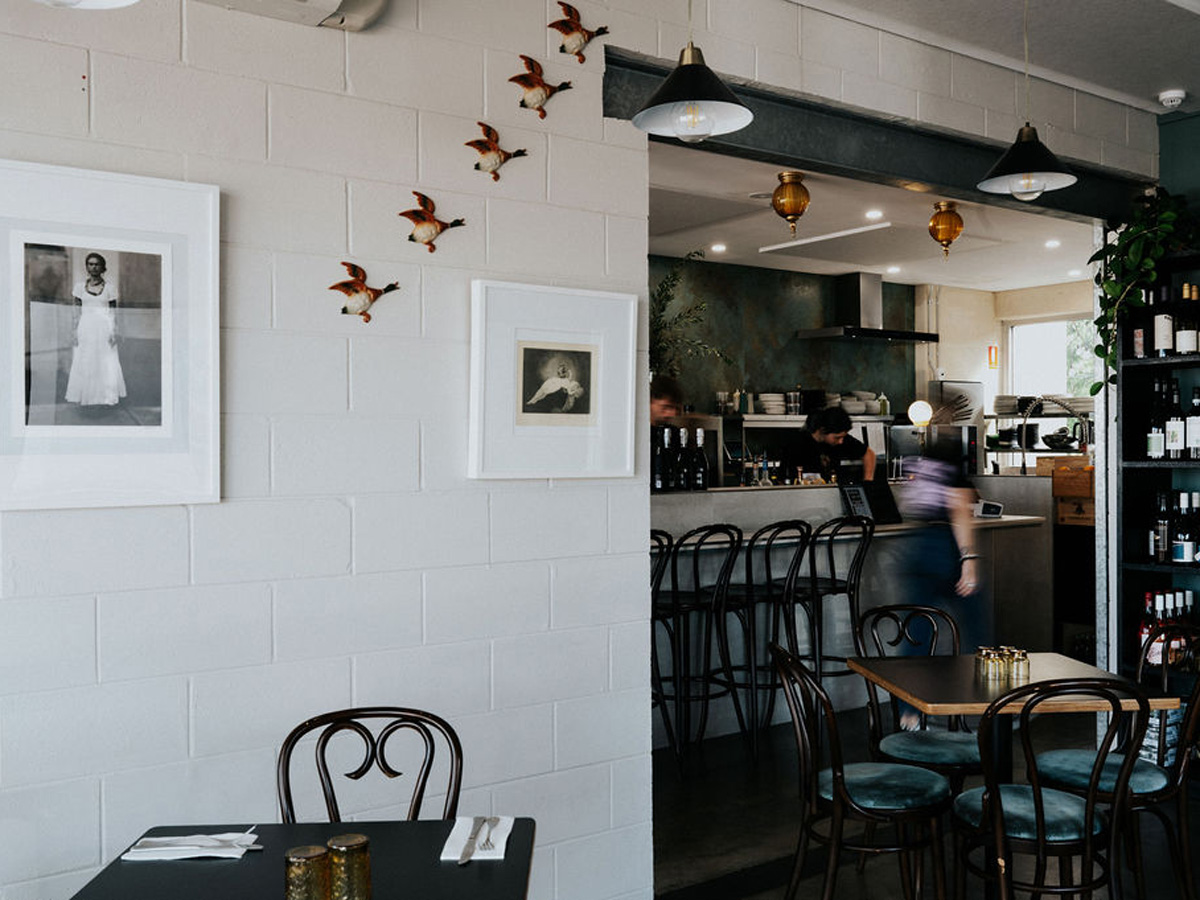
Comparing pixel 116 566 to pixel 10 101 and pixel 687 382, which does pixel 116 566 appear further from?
pixel 687 382

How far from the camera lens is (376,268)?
256cm

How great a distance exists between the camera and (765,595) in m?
5.05

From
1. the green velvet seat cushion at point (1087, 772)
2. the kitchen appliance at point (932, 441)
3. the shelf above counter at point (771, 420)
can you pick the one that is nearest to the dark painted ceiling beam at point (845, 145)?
the green velvet seat cushion at point (1087, 772)

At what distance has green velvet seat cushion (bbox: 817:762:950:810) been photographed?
9.37 feet

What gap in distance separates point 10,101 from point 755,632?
13.0 feet

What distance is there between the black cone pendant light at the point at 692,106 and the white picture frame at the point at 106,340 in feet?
3.38

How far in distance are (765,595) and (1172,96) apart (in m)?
2.79

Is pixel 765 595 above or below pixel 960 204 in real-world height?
below

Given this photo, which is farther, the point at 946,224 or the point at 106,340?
the point at 946,224

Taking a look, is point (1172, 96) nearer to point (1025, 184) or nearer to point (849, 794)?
point (1025, 184)

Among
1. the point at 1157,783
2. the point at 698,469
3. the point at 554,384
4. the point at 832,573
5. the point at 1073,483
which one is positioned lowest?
the point at 1157,783

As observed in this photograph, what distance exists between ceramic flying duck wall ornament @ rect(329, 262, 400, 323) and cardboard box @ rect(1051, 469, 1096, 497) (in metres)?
5.65

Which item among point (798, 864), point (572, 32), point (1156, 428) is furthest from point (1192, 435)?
point (572, 32)

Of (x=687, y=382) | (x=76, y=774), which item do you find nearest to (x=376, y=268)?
(x=76, y=774)
